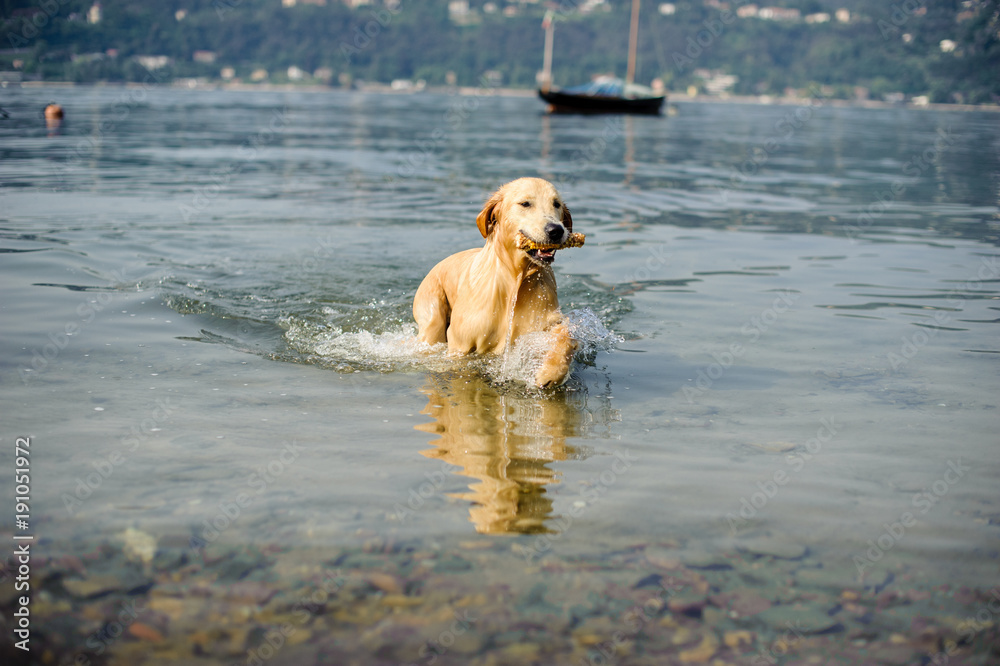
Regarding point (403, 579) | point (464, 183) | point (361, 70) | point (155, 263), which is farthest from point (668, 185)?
point (361, 70)

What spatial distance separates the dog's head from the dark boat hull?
54377 millimetres

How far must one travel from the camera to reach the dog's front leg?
6.53 m

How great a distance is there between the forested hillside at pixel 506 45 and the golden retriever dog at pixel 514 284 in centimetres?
9545

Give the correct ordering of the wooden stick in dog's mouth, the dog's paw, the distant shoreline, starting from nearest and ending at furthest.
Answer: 1. the wooden stick in dog's mouth
2. the dog's paw
3. the distant shoreline

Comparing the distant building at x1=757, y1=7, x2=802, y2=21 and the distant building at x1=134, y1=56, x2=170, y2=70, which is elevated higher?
the distant building at x1=757, y1=7, x2=802, y2=21

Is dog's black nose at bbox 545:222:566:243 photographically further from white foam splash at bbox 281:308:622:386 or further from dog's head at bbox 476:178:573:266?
white foam splash at bbox 281:308:622:386

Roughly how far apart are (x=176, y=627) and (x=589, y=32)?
648ft

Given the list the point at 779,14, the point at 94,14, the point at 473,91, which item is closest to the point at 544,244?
the point at 94,14

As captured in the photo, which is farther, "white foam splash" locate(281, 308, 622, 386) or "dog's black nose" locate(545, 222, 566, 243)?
"white foam splash" locate(281, 308, 622, 386)

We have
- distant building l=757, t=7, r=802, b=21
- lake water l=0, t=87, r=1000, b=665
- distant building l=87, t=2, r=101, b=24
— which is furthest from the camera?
distant building l=757, t=7, r=802, b=21

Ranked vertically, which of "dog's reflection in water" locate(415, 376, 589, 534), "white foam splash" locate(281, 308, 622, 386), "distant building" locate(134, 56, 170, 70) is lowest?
"dog's reflection in water" locate(415, 376, 589, 534)

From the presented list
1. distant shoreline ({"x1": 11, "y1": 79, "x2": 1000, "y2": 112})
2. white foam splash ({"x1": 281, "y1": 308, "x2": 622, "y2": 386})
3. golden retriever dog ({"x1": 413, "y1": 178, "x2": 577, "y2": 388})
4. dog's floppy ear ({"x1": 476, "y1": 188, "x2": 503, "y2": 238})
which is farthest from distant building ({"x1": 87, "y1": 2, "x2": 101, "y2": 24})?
dog's floppy ear ({"x1": 476, "y1": 188, "x2": 503, "y2": 238})

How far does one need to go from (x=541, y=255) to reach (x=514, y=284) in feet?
1.75

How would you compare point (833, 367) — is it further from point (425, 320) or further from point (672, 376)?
point (425, 320)
